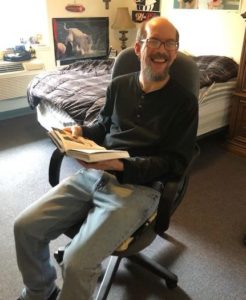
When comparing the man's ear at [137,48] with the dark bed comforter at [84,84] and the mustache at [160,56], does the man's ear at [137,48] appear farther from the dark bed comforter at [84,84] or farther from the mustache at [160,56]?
the dark bed comforter at [84,84]

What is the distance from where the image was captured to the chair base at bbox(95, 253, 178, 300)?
1.42 metres

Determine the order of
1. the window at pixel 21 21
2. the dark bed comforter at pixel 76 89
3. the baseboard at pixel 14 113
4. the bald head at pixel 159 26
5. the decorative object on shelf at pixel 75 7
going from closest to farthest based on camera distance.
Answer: the bald head at pixel 159 26 < the dark bed comforter at pixel 76 89 < the window at pixel 21 21 < the baseboard at pixel 14 113 < the decorative object on shelf at pixel 75 7

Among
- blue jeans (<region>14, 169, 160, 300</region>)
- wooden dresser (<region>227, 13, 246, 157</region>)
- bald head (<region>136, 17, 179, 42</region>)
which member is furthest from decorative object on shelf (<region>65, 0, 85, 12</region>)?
blue jeans (<region>14, 169, 160, 300</region>)

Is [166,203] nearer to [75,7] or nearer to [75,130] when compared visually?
[75,130]

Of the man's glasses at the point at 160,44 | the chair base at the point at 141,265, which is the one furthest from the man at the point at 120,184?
the chair base at the point at 141,265

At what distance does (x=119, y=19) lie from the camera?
4129mm

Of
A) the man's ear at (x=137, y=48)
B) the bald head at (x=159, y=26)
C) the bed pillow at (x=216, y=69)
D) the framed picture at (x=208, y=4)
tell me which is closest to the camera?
the bald head at (x=159, y=26)

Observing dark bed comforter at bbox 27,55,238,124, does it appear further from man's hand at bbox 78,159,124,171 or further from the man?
man's hand at bbox 78,159,124,171

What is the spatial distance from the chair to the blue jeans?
51mm

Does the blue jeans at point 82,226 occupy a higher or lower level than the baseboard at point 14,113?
higher

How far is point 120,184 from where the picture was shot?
1295 mm

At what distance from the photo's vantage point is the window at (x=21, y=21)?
3660 millimetres

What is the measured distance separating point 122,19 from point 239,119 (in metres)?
2.18

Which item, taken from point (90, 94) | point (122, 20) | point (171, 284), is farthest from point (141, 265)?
point (122, 20)
